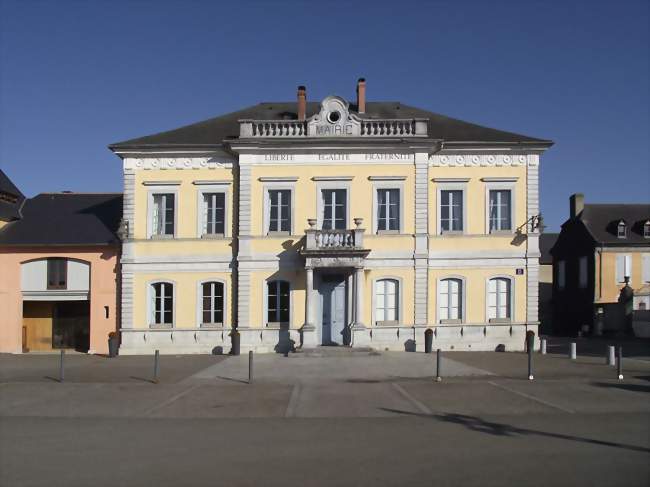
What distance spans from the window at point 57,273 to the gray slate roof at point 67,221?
81 centimetres

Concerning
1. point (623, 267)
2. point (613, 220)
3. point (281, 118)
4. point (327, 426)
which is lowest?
point (327, 426)

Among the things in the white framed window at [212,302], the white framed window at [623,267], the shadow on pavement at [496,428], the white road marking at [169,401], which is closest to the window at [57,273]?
the white framed window at [212,302]

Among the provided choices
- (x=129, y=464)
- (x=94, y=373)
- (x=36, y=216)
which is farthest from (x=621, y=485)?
(x=36, y=216)

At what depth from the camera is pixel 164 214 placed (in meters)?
24.6

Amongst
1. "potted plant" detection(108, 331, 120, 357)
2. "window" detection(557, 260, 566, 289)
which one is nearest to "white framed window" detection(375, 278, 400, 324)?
"potted plant" detection(108, 331, 120, 357)

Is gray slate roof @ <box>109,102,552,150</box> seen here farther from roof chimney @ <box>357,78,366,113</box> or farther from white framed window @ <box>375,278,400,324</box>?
white framed window @ <box>375,278,400,324</box>

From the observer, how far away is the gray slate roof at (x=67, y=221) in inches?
998

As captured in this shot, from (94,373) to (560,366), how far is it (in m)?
14.3

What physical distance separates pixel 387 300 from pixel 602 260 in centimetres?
1918

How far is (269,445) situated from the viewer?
912 cm

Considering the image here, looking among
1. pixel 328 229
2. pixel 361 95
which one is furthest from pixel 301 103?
pixel 328 229

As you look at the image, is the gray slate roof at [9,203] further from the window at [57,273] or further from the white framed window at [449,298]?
the white framed window at [449,298]

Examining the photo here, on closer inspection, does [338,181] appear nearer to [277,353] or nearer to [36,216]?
[277,353]

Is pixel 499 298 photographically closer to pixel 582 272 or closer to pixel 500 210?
pixel 500 210
